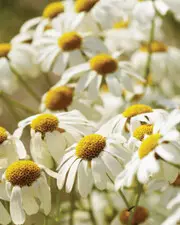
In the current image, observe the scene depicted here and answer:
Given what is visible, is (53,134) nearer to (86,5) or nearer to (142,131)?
(142,131)

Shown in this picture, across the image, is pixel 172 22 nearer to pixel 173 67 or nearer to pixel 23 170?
pixel 173 67

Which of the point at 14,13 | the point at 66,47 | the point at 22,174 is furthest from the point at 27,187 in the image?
the point at 14,13

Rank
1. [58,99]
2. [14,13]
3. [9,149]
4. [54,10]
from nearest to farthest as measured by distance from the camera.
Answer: [9,149] → [58,99] → [54,10] → [14,13]

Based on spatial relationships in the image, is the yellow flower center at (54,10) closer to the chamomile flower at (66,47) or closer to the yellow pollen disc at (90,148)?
the chamomile flower at (66,47)

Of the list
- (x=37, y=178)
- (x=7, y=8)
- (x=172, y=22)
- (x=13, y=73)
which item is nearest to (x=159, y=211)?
(x=37, y=178)

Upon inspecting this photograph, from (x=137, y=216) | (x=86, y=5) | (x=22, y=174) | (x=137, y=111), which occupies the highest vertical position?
(x=86, y=5)

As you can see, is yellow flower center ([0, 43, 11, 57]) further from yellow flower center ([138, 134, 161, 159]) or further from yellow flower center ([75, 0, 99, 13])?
yellow flower center ([138, 134, 161, 159])

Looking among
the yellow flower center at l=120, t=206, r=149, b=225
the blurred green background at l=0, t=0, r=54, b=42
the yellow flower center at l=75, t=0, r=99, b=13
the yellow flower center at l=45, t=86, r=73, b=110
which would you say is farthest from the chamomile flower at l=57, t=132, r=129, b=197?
the blurred green background at l=0, t=0, r=54, b=42
